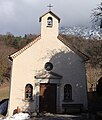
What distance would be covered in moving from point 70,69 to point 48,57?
99.5 inches

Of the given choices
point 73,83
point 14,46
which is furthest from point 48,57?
point 14,46

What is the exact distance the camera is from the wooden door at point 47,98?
27.7 meters

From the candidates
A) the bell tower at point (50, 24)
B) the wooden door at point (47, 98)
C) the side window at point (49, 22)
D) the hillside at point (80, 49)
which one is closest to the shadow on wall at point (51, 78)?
the wooden door at point (47, 98)

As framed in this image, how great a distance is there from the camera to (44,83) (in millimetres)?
27984

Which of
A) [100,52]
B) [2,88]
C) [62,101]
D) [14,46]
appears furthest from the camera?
[14,46]

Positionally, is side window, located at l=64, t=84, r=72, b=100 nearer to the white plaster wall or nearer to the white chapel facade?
the white chapel facade

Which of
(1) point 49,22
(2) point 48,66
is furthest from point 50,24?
(2) point 48,66

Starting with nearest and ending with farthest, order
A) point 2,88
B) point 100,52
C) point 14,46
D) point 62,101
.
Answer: point 62,101 < point 100,52 < point 2,88 < point 14,46

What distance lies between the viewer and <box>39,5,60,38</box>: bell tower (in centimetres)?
2875

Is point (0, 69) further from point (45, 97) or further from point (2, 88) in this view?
point (45, 97)

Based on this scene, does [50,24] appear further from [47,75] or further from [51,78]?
[51,78]

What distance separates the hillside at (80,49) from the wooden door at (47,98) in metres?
8.94

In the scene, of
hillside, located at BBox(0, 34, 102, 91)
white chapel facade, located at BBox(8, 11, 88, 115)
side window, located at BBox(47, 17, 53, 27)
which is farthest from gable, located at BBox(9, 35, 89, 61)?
hillside, located at BBox(0, 34, 102, 91)

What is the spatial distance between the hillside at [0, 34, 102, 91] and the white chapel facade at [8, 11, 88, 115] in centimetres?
643
